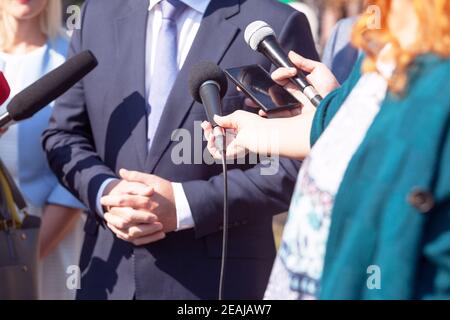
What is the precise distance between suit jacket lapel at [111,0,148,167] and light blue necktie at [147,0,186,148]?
0.10ft

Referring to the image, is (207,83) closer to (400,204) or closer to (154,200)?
(154,200)

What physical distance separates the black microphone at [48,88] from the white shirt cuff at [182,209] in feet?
1.53

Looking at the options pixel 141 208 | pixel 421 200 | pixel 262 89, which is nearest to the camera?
pixel 421 200

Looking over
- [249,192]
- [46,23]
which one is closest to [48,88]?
[249,192]

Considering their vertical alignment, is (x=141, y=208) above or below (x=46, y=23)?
below

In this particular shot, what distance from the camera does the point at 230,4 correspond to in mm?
2961

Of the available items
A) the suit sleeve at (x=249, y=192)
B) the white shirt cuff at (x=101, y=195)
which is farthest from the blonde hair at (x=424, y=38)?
the white shirt cuff at (x=101, y=195)

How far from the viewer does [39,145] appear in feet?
12.1

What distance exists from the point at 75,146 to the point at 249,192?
0.63 metres

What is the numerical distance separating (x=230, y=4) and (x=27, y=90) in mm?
724

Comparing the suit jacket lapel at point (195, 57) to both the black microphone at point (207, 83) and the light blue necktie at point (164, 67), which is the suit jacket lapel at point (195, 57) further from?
the black microphone at point (207, 83)

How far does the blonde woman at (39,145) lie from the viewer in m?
3.67

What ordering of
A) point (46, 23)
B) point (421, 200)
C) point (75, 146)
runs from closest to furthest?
point (421, 200)
point (75, 146)
point (46, 23)

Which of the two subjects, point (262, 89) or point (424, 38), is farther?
point (262, 89)
